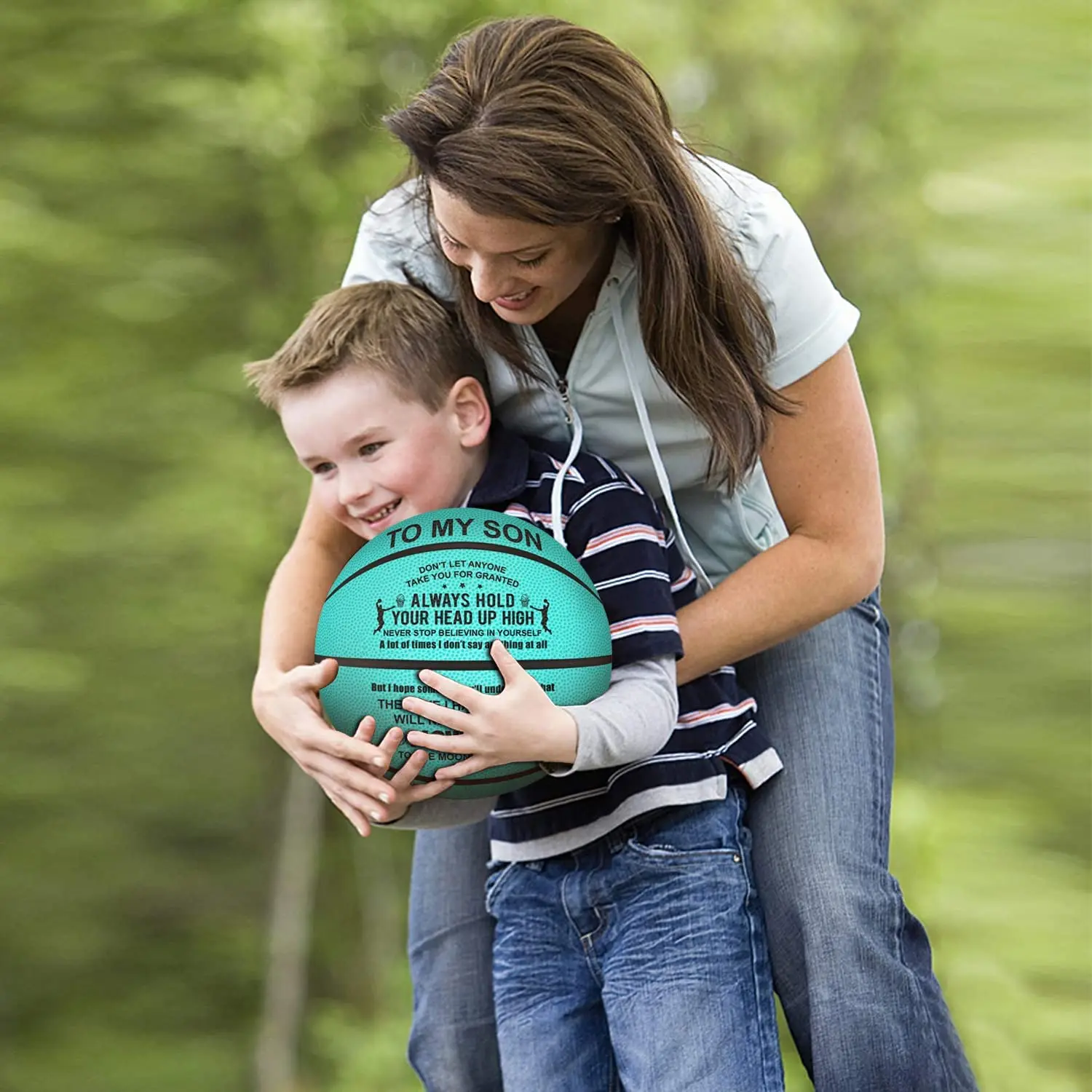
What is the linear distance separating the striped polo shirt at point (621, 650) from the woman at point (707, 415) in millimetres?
58

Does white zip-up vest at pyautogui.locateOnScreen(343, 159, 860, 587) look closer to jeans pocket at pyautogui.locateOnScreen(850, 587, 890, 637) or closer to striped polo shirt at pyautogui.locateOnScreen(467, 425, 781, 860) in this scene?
striped polo shirt at pyautogui.locateOnScreen(467, 425, 781, 860)

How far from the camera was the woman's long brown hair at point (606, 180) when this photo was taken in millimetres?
1781

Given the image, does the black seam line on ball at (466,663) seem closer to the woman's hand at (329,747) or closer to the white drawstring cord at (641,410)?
the woman's hand at (329,747)

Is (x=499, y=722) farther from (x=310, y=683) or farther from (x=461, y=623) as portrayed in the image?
(x=310, y=683)

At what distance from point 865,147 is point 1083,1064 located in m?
3.14

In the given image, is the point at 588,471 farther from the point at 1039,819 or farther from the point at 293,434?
the point at 1039,819

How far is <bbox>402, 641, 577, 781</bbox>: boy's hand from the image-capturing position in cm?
168

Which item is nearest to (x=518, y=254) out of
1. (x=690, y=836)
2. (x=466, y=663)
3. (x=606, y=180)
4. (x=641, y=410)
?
(x=606, y=180)

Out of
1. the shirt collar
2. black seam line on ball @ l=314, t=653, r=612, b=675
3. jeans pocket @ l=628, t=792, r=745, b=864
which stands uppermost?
the shirt collar

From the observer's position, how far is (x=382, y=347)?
6.46 ft

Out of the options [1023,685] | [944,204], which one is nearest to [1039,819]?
[1023,685]

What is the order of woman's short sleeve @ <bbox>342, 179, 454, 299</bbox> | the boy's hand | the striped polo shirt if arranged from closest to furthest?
the boy's hand
the striped polo shirt
woman's short sleeve @ <bbox>342, 179, 454, 299</bbox>

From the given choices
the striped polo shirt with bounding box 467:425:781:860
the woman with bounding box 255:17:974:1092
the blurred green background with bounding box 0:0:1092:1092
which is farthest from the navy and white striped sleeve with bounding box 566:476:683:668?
the blurred green background with bounding box 0:0:1092:1092

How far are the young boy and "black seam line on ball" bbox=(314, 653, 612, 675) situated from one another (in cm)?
5
